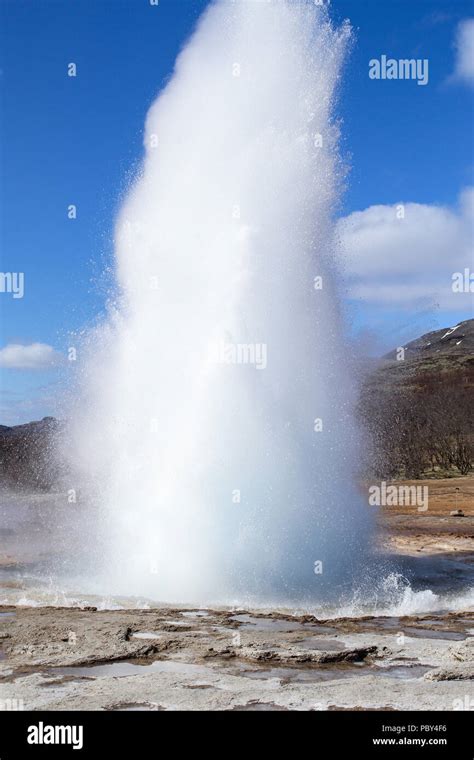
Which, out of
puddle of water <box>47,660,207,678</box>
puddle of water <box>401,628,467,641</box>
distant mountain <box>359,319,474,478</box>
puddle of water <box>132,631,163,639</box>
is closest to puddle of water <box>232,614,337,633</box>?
puddle of water <box>401,628,467,641</box>

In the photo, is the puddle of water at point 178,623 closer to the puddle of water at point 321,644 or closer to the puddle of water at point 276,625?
the puddle of water at point 276,625

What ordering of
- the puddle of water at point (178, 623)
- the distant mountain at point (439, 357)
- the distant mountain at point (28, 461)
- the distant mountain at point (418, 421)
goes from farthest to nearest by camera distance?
the distant mountain at point (439, 357)
the distant mountain at point (418, 421)
the distant mountain at point (28, 461)
the puddle of water at point (178, 623)

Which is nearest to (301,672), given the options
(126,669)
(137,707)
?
(126,669)

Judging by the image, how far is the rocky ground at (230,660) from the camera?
21.2ft

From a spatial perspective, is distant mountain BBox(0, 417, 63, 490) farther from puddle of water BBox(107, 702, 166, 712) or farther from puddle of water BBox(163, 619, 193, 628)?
puddle of water BBox(107, 702, 166, 712)

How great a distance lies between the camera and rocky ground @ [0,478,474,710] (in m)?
6.46

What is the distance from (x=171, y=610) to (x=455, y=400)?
55.2 meters

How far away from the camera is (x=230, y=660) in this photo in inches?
312

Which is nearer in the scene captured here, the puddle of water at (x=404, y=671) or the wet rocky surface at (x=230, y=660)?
the wet rocky surface at (x=230, y=660)

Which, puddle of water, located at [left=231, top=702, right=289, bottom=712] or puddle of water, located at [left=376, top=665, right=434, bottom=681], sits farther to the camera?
puddle of water, located at [left=376, top=665, right=434, bottom=681]

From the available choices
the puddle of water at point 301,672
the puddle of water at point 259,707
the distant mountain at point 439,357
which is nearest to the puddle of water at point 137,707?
the puddle of water at point 259,707

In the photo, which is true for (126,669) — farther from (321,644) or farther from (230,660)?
(321,644)
